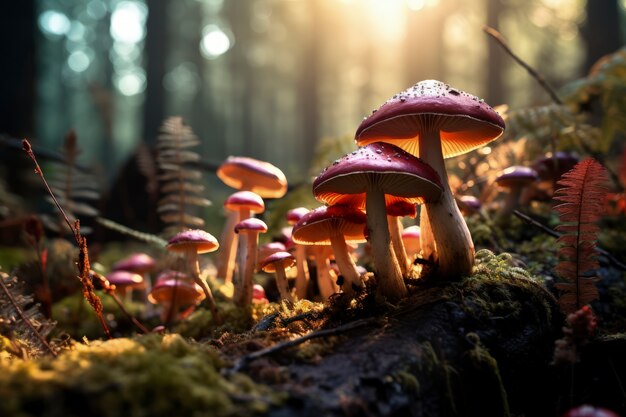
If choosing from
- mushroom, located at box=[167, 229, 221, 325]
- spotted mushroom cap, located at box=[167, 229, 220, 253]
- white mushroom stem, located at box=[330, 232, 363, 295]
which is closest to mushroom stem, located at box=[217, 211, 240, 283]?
mushroom, located at box=[167, 229, 221, 325]

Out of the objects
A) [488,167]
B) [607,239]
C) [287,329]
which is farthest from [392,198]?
[488,167]

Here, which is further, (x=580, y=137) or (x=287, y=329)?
(x=580, y=137)

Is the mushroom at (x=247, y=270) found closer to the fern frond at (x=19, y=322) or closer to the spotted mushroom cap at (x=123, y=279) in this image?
the spotted mushroom cap at (x=123, y=279)

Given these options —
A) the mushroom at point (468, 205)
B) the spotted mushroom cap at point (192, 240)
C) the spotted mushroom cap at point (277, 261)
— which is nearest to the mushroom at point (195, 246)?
the spotted mushroom cap at point (192, 240)

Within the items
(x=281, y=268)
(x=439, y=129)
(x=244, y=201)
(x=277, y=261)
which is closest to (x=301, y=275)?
(x=281, y=268)

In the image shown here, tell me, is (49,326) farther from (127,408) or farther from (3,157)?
(3,157)

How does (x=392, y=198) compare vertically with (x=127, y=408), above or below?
above
